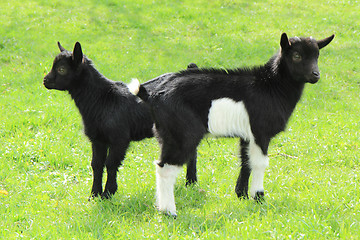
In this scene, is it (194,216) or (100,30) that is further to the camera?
(100,30)

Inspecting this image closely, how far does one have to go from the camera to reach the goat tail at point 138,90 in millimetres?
5117

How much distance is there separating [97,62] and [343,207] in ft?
26.8

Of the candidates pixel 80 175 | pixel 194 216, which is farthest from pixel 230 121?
pixel 80 175

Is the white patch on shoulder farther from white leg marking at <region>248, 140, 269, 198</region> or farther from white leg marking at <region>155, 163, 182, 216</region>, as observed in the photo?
white leg marking at <region>155, 163, 182, 216</region>

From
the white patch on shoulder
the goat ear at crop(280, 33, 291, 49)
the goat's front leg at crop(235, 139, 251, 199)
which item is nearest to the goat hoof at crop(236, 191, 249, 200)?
the goat's front leg at crop(235, 139, 251, 199)

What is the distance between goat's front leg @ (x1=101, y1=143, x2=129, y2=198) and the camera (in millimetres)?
5523

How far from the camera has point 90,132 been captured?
5586 mm

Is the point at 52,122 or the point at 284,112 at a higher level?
the point at 284,112

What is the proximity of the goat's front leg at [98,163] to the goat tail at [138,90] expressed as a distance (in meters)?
0.96

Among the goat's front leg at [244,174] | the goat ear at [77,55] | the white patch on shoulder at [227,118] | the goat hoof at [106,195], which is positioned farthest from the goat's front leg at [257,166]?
the goat ear at [77,55]

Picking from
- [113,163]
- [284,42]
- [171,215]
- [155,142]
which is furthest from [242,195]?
[155,142]

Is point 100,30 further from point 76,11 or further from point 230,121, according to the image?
point 230,121

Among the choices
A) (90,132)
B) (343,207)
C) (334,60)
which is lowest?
(334,60)

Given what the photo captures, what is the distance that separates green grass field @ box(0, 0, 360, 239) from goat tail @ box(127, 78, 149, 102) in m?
1.33
